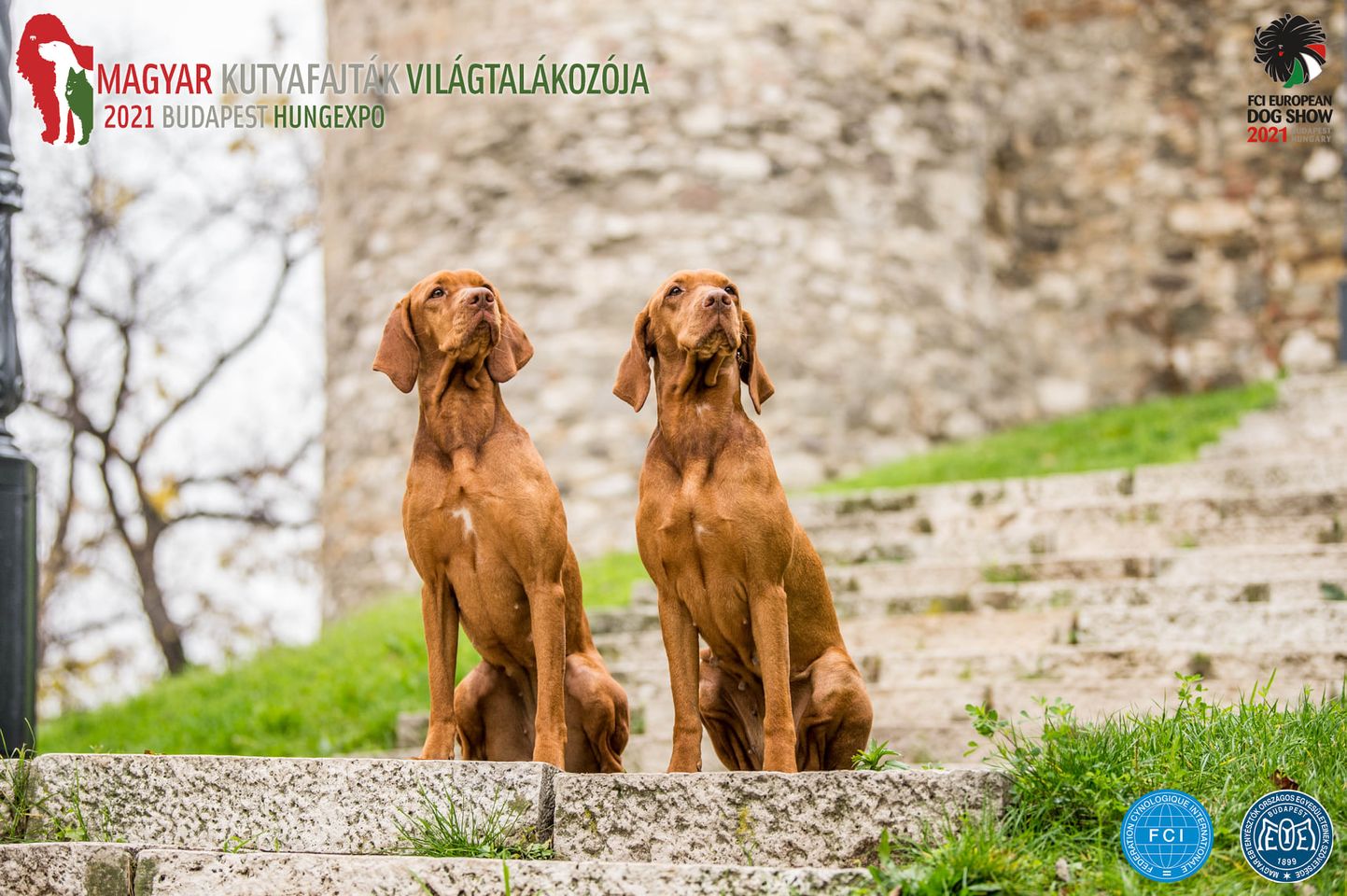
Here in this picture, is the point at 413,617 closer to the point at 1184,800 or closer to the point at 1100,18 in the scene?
the point at 1184,800

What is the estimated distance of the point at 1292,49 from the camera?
1098 cm

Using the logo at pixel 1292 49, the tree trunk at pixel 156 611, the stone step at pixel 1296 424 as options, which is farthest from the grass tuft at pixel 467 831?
the tree trunk at pixel 156 611

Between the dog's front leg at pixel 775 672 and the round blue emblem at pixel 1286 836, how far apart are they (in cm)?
97

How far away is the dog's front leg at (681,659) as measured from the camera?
140 inches

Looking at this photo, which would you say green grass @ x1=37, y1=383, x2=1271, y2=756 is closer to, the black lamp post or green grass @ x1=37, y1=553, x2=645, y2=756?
green grass @ x1=37, y1=553, x2=645, y2=756

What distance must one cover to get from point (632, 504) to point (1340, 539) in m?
4.48

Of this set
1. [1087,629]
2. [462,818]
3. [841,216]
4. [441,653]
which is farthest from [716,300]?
[841,216]

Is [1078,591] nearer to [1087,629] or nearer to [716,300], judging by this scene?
[1087,629]

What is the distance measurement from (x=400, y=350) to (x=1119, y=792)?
196cm

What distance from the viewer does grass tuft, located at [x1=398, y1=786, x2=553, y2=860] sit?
3.20 m

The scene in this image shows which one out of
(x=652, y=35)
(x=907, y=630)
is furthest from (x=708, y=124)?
(x=907, y=630)

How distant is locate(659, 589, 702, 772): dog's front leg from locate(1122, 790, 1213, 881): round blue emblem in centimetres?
101

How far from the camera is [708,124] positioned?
9.91m

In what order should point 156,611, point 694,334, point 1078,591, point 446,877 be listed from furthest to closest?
1. point 156,611
2. point 1078,591
3. point 694,334
4. point 446,877
